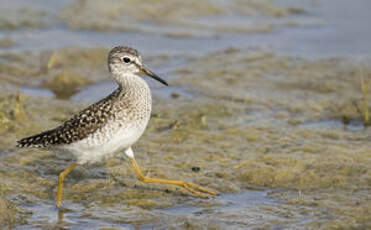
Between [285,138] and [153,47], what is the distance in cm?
498

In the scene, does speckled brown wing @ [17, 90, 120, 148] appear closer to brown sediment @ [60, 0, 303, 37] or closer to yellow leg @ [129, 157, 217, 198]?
yellow leg @ [129, 157, 217, 198]

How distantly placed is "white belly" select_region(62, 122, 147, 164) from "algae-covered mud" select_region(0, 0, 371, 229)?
64 centimetres

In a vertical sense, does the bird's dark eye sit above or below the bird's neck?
above

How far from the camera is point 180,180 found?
319 inches

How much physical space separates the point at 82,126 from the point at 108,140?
37cm

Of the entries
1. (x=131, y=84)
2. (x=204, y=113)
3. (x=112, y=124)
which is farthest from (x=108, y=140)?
(x=204, y=113)

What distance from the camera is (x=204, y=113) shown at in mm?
10133

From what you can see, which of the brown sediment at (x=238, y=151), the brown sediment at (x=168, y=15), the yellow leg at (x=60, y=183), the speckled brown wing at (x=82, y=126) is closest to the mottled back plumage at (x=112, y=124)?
the speckled brown wing at (x=82, y=126)

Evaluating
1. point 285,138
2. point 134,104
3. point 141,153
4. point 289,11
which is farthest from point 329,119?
point 289,11

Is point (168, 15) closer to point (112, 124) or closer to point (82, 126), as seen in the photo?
point (82, 126)

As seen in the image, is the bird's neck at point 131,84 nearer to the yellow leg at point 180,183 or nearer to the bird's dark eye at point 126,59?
the bird's dark eye at point 126,59

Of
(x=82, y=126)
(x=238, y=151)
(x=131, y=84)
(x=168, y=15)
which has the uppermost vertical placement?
(x=168, y=15)

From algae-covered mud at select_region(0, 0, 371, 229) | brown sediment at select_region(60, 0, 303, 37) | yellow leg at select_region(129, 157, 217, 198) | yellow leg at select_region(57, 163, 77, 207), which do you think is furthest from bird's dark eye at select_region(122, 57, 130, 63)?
brown sediment at select_region(60, 0, 303, 37)

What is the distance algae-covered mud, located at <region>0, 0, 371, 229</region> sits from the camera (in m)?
7.32
